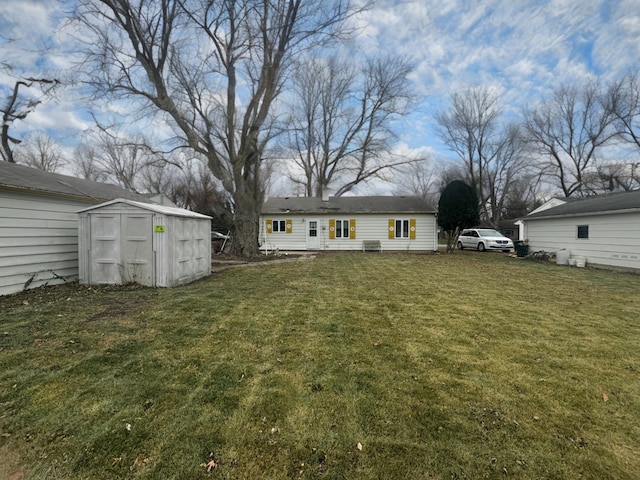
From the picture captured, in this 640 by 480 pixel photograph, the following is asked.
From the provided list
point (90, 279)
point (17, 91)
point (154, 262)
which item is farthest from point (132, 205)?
point (17, 91)

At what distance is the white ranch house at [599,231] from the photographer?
1030cm

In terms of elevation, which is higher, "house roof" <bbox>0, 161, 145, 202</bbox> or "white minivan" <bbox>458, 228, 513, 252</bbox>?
"house roof" <bbox>0, 161, 145, 202</bbox>

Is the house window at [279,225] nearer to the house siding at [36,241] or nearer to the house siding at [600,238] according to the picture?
the house siding at [36,241]

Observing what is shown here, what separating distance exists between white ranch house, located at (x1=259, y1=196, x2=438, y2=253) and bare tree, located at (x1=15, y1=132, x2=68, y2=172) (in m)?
24.5

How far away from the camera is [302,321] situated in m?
4.54

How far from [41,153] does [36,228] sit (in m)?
30.1

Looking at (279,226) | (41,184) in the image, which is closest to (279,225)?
(279,226)

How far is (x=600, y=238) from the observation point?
11.5m

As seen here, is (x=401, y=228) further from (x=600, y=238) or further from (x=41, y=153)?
(x=41, y=153)

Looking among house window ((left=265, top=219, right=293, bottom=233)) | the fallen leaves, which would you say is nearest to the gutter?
house window ((left=265, top=219, right=293, bottom=233))

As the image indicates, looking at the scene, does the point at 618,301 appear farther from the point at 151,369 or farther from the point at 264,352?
the point at 151,369

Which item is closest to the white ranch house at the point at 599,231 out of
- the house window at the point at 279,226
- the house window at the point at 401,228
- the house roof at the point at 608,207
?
the house roof at the point at 608,207

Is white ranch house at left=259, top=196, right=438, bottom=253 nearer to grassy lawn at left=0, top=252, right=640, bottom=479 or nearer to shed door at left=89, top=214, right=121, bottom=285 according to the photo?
shed door at left=89, top=214, right=121, bottom=285

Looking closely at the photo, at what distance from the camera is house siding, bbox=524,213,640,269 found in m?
10.3
